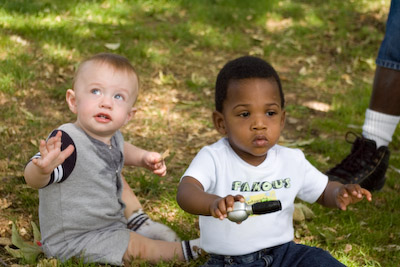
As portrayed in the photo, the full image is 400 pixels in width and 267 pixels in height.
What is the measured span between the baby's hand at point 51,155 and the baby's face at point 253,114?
75cm

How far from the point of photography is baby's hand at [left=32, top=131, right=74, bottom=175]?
218 cm

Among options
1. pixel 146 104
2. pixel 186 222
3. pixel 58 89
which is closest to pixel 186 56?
pixel 146 104

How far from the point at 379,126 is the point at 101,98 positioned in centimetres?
213

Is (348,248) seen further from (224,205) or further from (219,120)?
(224,205)

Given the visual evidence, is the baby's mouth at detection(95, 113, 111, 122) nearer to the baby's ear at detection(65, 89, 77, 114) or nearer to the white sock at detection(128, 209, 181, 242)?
the baby's ear at detection(65, 89, 77, 114)

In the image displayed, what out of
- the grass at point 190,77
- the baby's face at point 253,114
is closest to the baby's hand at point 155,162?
the grass at point 190,77

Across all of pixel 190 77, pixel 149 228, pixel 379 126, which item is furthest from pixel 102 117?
pixel 190 77

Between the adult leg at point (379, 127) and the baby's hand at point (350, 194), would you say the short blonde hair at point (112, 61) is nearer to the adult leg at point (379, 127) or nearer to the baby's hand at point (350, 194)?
the baby's hand at point (350, 194)

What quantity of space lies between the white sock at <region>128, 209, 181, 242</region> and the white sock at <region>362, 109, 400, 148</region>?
1745 mm

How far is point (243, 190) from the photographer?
2.31 meters

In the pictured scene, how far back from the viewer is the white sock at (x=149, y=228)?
287cm

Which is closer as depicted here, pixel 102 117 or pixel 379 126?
pixel 102 117

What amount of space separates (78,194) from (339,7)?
673 cm

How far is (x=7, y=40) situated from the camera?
502 cm
